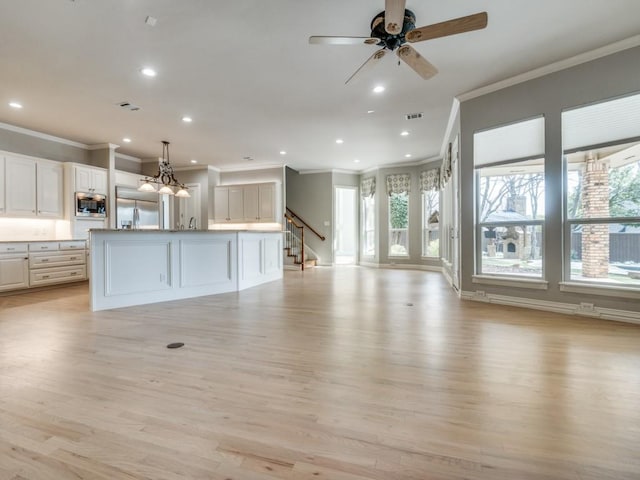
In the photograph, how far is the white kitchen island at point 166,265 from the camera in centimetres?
423

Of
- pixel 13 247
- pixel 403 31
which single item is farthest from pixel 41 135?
pixel 403 31

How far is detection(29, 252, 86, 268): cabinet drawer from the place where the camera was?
5734 millimetres

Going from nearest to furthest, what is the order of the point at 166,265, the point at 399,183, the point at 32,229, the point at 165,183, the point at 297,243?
the point at 166,265 < the point at 165,183 < the point at 32,229 < the point at 399,183 < the point at 297,243

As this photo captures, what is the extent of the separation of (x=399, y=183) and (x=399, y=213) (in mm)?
908

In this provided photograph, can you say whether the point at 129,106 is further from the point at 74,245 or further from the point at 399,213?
the point at 399,213

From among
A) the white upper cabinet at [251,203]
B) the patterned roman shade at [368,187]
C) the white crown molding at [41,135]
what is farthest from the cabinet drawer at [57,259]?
the patterned roman shade at [368,187]

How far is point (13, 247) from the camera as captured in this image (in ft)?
17.8

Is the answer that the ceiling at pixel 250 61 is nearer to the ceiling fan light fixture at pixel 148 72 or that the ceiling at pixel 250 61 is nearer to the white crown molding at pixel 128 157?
the ceiling fan light fixture at pixel 148 72

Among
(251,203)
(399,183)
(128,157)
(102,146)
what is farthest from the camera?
(399,183)

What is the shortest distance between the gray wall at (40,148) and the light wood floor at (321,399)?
437 cm

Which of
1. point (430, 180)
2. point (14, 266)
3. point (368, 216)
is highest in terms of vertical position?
point (430, 180)

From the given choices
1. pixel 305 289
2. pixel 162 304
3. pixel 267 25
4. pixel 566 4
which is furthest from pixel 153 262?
pixel 566 4

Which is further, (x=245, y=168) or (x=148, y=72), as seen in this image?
(x=245, y=168)

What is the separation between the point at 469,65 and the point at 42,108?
21.7 ft
